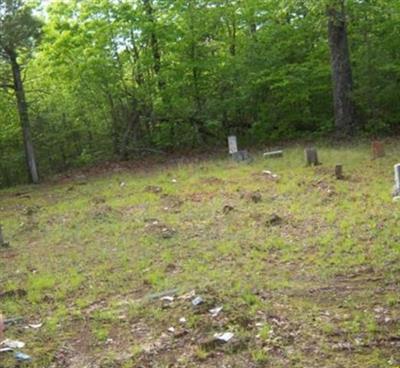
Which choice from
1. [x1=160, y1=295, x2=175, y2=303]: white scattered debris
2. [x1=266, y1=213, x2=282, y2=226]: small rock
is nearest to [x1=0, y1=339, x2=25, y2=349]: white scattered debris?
[x1=160, y1=295, x2=175, y2=303]: white scattered debris

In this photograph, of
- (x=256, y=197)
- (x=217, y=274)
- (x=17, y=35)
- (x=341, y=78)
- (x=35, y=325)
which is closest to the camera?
(x=35, y=325)

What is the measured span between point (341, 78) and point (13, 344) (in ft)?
46.3

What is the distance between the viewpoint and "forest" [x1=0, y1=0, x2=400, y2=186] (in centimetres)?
1739

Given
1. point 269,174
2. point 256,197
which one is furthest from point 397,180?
point 269,174

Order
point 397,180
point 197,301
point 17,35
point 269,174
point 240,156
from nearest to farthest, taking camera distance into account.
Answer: point 197,301 < point 397,180 < point 269,174 < point 240,156 < point 17,35

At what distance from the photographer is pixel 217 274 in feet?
21.5

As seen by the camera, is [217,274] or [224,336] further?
[217,274]

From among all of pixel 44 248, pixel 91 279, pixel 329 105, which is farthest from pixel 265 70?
pixel 91 279

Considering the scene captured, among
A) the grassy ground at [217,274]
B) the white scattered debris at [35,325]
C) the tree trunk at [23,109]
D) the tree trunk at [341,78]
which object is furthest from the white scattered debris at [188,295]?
the tree trunk at [23,109]

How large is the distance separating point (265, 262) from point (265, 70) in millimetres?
12479

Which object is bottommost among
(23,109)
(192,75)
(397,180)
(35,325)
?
(35,325)

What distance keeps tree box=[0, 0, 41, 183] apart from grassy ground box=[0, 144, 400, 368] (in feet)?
20.2

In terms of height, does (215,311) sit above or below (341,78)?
below

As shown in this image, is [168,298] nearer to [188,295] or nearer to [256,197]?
[188,295]
